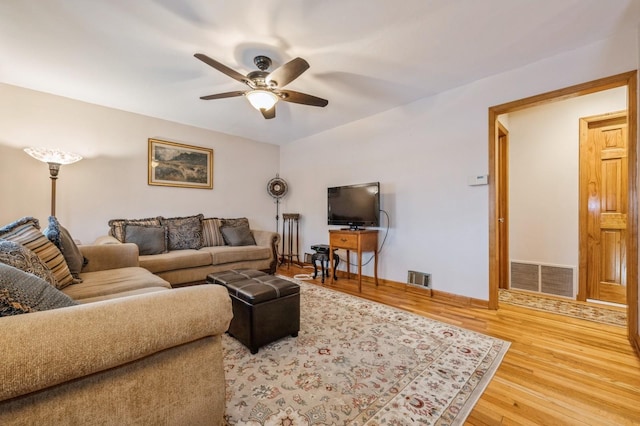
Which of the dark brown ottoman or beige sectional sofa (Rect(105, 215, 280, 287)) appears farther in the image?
beige sectional sofa (Rect(105, 215, 280, 287))

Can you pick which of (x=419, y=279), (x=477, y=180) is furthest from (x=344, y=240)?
(x=477, y=180)

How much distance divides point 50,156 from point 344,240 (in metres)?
3.34

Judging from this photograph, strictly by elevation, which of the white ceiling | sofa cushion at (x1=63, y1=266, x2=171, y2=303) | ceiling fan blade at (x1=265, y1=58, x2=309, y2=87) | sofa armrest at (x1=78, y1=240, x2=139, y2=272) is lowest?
sofa cushion at (x1=63, y1=266, x2=171, y2=303)

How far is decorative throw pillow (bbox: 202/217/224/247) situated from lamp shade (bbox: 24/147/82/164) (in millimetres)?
1645

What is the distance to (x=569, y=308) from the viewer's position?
2.65 metres

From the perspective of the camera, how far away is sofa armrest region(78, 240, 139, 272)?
7.47 feet

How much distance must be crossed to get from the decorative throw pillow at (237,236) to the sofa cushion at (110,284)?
1694 millimetres

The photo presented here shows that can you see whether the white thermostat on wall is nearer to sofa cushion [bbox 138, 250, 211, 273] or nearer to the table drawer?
the table drawer

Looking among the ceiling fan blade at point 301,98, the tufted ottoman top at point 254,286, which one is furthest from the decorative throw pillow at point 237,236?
the ceiling fan blade at point 301,98

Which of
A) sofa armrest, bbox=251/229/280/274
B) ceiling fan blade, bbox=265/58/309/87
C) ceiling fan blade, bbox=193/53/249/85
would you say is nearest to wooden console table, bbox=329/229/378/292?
sofa armrest, bbox=251/229/280/274

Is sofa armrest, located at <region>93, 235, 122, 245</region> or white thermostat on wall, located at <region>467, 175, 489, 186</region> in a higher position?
white thermostat on wall, located at <region>467, 175, 489, 186</region>

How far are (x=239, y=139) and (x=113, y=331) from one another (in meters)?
4.26

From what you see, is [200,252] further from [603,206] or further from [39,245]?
[603,206]

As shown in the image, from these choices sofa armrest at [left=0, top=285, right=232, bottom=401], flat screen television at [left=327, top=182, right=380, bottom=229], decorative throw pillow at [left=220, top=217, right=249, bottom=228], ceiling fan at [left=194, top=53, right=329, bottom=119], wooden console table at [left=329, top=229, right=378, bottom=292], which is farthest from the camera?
decorative throw pillow at [left=220, top=217, right=249, bottom=228]
